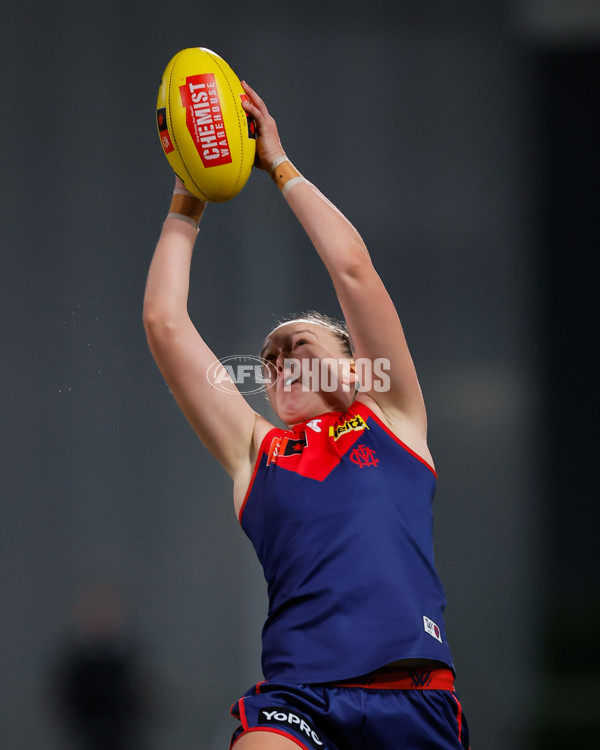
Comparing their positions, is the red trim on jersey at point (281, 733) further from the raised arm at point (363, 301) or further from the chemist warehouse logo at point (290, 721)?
the raised arm at point (363, 301)

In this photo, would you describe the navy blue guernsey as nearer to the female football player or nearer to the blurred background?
the female football player

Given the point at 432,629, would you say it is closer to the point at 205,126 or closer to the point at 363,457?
the point at 363,457

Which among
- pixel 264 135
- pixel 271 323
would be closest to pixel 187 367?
pixel 264 135

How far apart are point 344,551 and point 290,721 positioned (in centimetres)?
23

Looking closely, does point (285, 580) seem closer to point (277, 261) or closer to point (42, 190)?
point (277, 261)

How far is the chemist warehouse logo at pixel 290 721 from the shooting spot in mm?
982

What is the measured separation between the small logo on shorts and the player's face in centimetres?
38

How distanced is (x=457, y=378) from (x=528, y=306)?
276 millimetres

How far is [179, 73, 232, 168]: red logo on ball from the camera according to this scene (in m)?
1.22

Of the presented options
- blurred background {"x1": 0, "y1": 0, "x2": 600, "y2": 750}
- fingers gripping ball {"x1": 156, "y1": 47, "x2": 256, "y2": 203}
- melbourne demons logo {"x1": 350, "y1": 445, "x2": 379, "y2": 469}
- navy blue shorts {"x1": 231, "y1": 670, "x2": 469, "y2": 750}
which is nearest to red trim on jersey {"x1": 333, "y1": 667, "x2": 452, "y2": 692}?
navy blue shorts {"x1": 231, "y1": 670, "x2": 469, "y2": 750}

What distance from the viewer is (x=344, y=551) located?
1093 mm

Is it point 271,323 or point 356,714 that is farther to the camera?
point 271,323

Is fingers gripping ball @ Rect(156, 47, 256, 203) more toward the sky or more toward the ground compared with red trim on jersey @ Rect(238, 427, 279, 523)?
more toward the sky

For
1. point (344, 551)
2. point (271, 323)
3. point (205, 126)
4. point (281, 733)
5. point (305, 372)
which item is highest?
point (205, 126)
